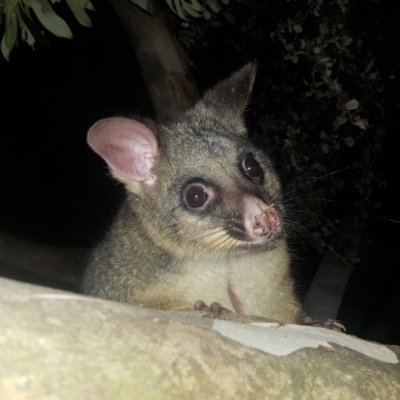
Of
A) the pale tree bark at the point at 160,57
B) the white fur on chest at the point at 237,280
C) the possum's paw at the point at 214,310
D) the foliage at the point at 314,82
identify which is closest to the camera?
the possum's paw at the point at 214,310

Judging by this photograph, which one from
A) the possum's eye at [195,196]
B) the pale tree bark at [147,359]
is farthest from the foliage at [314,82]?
the pale tree bark at [147,359]

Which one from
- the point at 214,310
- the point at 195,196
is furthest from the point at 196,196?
the point at 214,310

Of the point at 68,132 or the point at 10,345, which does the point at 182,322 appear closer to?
the point at 10,345

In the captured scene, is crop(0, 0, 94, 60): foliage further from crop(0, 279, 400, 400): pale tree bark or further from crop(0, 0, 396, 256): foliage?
crop(0, 279, 400, 400): pale tree bark

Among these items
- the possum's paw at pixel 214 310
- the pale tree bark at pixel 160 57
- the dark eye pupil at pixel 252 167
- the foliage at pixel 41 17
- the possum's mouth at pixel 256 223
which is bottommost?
the possum's paw at pixel 214 310

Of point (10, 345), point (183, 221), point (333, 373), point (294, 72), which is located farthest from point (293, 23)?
point (10, 345)

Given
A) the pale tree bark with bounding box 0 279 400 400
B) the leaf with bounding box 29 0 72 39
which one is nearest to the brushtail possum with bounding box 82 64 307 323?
the leaf with bounding box 29 0 72 39

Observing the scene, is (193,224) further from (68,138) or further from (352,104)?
→ (68,138)

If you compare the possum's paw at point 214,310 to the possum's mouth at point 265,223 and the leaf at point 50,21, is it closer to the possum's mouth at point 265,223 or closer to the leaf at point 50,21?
the possum's mouth at point 265,223
